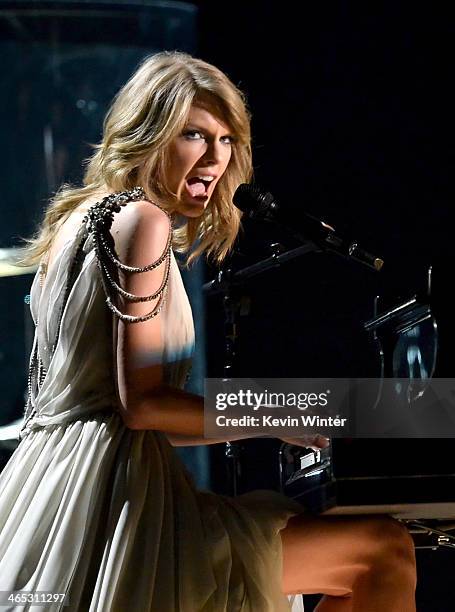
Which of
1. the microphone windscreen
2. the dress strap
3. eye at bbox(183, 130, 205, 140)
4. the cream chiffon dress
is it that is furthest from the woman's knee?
eye at bbox(183, 130, 205, 140)

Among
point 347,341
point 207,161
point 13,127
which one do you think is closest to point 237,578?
point 207,161

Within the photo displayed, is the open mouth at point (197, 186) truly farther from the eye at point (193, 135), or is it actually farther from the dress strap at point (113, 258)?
the dress strap at point (113, 258)

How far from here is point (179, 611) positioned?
5.03ft

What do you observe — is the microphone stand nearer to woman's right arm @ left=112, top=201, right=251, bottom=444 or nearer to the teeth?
the teeth

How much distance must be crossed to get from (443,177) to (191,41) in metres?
0.82

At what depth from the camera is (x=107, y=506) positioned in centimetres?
158

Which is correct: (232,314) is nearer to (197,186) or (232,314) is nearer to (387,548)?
(197,186)

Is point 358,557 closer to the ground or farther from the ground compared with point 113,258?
closer to the ground

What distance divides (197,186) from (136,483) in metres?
0.60

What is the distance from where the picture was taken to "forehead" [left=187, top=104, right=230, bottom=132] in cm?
187

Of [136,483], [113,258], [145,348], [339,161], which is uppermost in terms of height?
[339,161]

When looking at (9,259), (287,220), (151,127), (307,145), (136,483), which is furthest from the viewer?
(307,145)

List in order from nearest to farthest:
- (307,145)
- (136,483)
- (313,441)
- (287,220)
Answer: (136,483) → (313,441) → (287,220) → (307,145)

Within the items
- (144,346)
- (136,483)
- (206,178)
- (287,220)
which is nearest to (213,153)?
(206,178)
